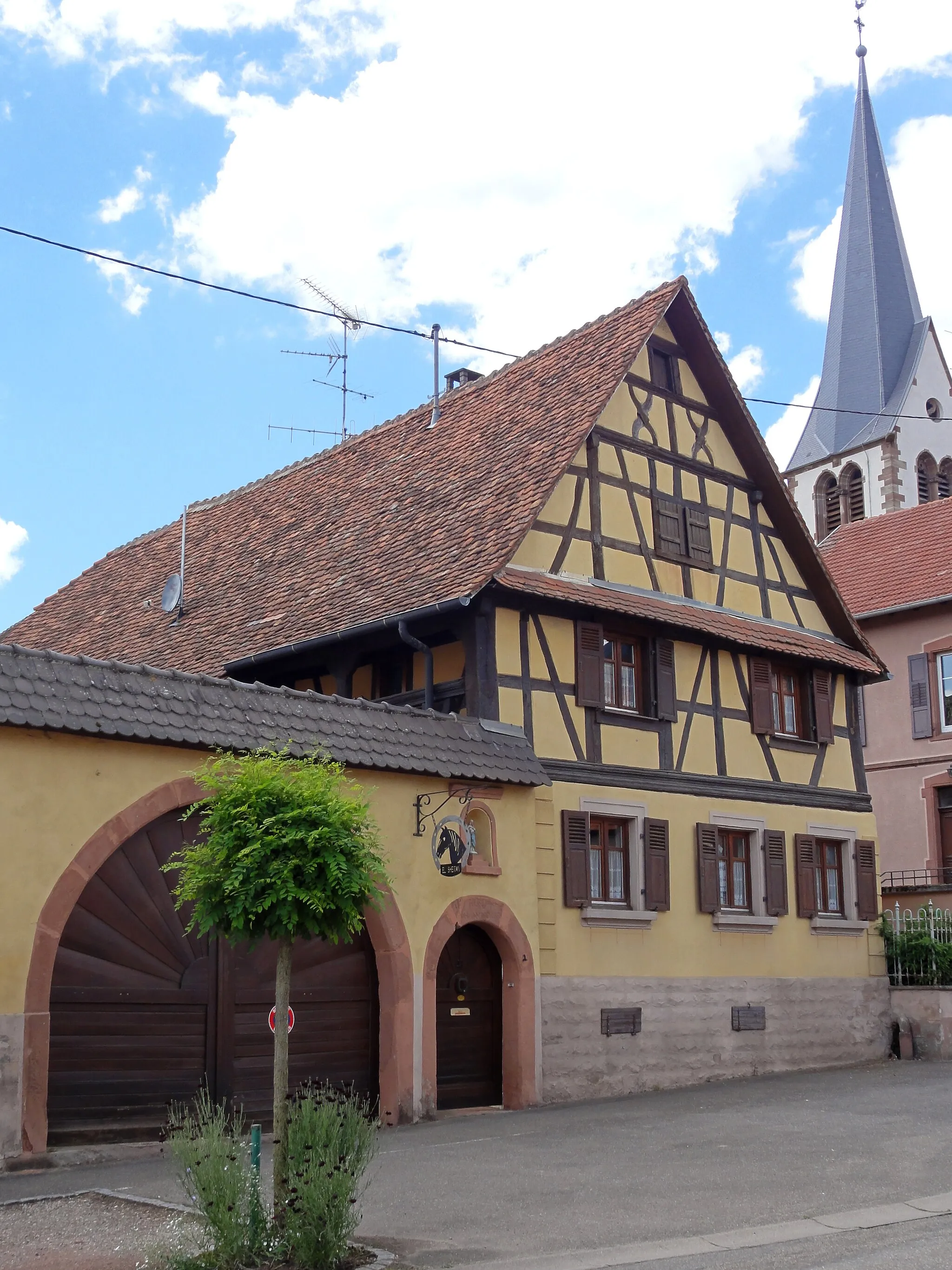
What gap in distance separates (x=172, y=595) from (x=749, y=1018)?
34.0 ft

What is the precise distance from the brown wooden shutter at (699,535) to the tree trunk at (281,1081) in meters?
11.9

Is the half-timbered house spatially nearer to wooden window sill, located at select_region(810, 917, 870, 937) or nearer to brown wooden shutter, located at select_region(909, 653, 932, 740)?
wooden window sill, located at select_region(810, 917, 870, 937)

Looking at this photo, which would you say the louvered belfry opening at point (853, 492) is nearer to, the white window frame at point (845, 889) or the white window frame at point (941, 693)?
the white window frame at point (941, 693)

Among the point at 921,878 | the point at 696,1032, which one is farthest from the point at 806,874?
the point at 921,878

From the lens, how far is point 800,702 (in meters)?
21.3

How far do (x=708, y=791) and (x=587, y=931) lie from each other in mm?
3036

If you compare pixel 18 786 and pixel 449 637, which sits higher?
pixel 449 637

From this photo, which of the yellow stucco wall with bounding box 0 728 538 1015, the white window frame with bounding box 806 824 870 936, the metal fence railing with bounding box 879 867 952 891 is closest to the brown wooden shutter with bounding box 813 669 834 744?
the white window frame with bounding box 806 824 870 936

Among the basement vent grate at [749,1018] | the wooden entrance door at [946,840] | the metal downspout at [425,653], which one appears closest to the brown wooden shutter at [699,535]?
the metal downspout at [425,653]

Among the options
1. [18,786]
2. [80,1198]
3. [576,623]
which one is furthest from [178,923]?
[576,623]

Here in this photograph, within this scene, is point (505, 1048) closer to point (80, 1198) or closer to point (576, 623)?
point (576, 623)

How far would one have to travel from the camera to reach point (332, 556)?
66.4 feet

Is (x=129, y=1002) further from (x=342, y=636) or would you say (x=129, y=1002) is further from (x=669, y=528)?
(x=669, y=528)

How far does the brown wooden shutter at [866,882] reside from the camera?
69.5 feet
